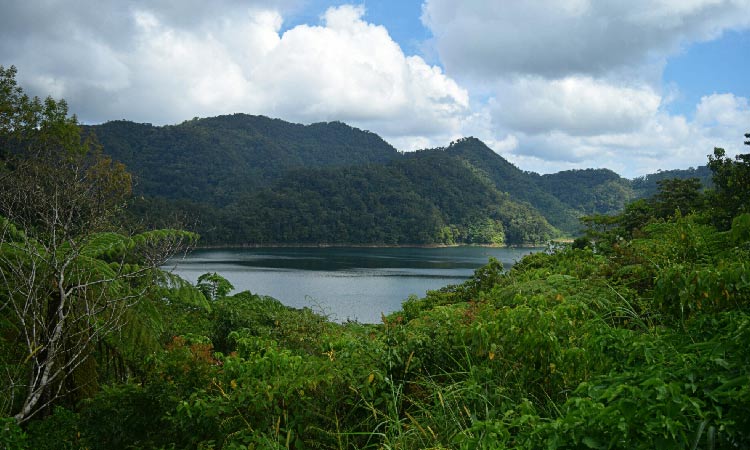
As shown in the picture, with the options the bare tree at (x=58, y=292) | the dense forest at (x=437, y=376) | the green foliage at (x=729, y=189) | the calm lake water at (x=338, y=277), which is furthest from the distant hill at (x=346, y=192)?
the dense forest at (x=437, y=376)

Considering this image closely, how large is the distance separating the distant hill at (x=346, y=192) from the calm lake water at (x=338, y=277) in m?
11.3

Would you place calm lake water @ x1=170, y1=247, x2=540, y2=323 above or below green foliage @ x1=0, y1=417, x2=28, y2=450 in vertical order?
below

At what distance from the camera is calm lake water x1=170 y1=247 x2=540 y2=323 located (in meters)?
30.3

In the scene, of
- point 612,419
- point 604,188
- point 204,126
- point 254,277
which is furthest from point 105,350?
point 204,126

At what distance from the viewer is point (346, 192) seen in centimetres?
9794

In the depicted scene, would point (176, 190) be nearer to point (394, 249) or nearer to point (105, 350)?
point (394, 249)

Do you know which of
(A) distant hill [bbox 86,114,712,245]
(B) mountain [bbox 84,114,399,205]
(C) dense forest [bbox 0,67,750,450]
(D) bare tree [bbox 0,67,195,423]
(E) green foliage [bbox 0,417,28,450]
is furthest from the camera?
(B) mountain [bbox 84,114,399,205]

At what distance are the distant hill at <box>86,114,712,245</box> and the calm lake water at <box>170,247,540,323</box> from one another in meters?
11.3

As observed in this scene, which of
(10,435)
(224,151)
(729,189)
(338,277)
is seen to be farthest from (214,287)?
(224,151)

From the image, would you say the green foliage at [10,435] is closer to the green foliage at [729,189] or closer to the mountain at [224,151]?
the green foliage at [729,189]

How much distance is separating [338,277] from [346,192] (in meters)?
55.8

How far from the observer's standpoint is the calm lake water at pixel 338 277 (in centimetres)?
3031

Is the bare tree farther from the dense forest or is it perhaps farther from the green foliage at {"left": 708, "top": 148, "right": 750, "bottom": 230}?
the green foliage at {"left": 708, "top": 148, "right": 750, "bottom": 230}

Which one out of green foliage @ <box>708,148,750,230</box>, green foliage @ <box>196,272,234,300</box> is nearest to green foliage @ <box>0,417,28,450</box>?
green foliage @ <box>196,272,234,300</box>
